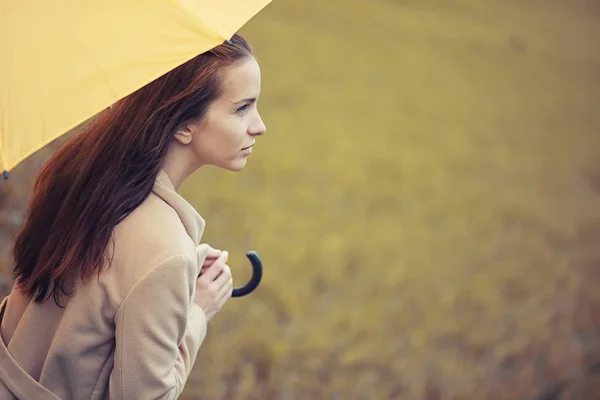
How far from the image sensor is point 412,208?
4.36 m

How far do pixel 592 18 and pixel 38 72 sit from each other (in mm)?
4288

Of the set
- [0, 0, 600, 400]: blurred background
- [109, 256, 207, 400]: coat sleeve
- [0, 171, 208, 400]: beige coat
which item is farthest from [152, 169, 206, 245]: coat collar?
[0, 0, 600, 400]: blurred background

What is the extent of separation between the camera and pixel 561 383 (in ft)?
14.4

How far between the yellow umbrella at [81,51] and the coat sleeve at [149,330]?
10.2 inches

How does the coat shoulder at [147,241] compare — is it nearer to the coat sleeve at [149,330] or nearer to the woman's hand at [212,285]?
the coat sleeve at [149,330]

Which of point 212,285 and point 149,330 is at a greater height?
point 149,330

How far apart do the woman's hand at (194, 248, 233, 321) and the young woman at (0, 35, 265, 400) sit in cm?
12

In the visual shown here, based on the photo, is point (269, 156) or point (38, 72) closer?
point (38, 72)

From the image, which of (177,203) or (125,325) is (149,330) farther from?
(177,203)

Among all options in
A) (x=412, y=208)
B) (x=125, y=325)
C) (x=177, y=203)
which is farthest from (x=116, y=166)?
(x=412, y=208)

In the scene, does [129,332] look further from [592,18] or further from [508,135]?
[592,18]

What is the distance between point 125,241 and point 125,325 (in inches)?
5.2

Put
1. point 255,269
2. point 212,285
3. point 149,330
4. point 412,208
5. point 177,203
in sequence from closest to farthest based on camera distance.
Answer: point 149,330
point 177,203
point 212,285
point 255,269
point 412,208

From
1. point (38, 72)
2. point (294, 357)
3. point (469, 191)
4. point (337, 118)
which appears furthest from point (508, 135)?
point (38, 72)
